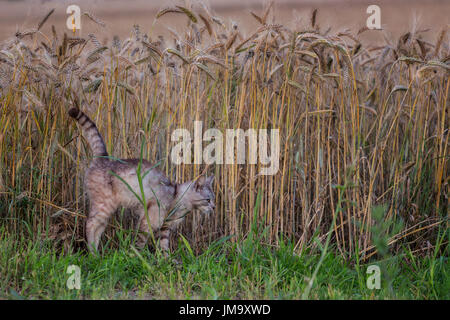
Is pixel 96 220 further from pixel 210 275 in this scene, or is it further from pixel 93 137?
pixel 210 275

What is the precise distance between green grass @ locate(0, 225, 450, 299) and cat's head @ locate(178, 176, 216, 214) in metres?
0.30

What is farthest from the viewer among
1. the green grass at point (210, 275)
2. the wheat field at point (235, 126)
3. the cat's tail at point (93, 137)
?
the wheat field at point (235, 126)

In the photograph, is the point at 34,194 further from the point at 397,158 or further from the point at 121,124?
the point at 397,158

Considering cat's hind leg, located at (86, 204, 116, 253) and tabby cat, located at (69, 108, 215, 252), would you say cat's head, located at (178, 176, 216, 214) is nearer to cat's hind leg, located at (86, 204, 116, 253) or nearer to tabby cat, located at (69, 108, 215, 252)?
tabby cat, located at (69, 108, 215, 252)

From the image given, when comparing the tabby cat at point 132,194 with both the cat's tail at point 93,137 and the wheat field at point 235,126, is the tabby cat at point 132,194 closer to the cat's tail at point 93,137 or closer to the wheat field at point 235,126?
the cat's tail at point 93,137

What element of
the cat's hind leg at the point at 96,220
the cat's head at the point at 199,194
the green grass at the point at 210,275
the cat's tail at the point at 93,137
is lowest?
the green grass at the point at 210,275

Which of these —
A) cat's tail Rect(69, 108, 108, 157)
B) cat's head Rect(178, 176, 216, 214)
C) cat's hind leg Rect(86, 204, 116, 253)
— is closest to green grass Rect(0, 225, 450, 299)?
cat's hind leg Rect(86, 204, 116, 253)

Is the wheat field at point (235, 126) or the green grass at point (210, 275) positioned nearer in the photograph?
the green grass at point (210, 275)

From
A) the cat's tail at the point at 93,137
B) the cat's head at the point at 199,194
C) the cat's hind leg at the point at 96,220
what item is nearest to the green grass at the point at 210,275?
the cat's hind leg at the point at 96,220

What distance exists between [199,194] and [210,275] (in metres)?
0.67

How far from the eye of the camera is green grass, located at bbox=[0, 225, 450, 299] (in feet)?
8.96

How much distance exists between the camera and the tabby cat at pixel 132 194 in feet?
10.8

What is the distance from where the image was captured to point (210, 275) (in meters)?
2.89
